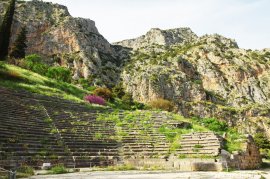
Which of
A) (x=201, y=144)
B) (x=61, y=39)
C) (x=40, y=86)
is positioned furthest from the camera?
(x=61, y=39)

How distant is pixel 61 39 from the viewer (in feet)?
287

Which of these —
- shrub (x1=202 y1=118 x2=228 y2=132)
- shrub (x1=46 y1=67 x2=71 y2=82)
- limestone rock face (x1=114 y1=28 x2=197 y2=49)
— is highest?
limestone rock face (x1=114 y1=28 x2=197 y2=49)

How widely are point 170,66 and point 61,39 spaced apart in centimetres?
2793

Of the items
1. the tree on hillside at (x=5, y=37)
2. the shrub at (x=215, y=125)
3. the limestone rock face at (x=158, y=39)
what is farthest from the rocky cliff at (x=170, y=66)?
Answer: the tree on hillside at (x=5, y=37)

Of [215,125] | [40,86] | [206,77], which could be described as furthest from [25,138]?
[206,77]

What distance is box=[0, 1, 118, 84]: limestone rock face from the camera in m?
82.9

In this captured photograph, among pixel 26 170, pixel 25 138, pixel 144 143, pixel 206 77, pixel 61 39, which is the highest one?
pixel 61 39

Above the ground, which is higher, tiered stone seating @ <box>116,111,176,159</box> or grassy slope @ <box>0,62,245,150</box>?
grassy slope @ <box>0,62,245,150</box>

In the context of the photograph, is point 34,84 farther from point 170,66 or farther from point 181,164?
point 170,66

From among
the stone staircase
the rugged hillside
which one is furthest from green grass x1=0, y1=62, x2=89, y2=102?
the rugged hillside

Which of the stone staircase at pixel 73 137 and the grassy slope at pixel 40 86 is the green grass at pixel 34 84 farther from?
the stone staircase at pixel 73 137

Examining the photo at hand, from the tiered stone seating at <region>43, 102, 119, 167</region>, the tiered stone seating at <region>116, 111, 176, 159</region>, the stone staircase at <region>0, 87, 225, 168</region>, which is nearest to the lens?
the stone staircase at <region>0, 87, 225, 168</region>

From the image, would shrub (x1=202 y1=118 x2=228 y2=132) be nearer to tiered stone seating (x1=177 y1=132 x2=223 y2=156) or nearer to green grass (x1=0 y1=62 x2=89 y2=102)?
green grass (x1=0 y1=62 x2=89 y2=102)

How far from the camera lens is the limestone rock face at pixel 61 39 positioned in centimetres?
8294
